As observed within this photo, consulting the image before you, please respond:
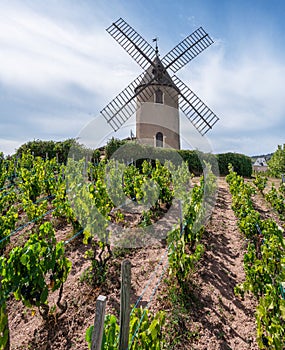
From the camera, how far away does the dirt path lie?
2865mm

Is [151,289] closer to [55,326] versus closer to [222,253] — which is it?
[55,326]

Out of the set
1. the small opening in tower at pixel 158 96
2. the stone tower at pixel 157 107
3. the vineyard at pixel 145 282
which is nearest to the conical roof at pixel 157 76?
the stone tower at pixel 157 107

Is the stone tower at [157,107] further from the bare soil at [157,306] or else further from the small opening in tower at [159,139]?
the bare soil at [157,306]

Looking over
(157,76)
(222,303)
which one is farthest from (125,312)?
(157,76)

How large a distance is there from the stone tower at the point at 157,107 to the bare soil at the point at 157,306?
1139cm

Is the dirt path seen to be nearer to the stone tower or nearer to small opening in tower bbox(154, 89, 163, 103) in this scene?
the stone tower

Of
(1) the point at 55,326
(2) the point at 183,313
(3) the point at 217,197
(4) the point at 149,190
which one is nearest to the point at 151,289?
(2) the point at 183,313

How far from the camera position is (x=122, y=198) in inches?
250

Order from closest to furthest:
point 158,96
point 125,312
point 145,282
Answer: point 125,312, point 145,282, point 158,96

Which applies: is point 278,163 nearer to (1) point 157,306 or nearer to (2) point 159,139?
(2) point 159,139

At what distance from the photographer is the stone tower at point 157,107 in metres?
14.8

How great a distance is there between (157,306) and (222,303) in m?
0.93

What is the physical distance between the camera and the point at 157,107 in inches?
594

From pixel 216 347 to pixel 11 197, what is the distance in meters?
5.22
